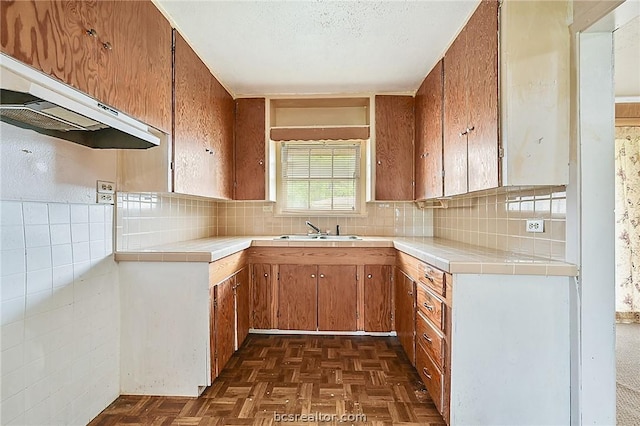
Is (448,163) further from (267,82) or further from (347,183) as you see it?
(267,82)

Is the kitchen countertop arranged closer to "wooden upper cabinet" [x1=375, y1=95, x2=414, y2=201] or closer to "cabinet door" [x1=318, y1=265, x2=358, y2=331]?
"cabinet door" [x1=318, y1=265, x2=358, y2=331]

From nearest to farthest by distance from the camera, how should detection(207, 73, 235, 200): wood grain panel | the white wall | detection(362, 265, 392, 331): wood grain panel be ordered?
the white wall
detection(207, 73, 235, 200): wood grain panel
detection(362, 265, 392, 331): wood grain panel

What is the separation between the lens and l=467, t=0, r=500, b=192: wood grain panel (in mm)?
1798

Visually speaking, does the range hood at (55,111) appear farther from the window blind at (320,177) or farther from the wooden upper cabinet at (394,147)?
the wooden upper cabinet at (394,147)

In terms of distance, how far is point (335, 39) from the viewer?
2.33m

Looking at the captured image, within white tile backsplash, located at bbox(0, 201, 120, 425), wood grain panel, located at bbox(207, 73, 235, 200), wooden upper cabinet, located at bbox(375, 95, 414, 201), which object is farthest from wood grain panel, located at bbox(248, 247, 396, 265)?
white tile backsplash, located at bbox(0, 201, 120, 425)

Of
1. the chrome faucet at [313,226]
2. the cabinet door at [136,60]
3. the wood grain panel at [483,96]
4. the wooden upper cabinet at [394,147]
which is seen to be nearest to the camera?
the cabinet door at [136,60]

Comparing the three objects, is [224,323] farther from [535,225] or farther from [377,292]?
[535,225]

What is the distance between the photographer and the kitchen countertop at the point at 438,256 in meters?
1.67

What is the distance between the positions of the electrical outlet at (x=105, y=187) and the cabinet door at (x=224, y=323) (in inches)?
34.0

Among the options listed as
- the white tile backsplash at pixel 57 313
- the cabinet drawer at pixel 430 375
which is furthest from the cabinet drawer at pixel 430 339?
the white tile backsplash at pixel 57 313

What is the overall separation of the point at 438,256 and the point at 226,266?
1.45 meters

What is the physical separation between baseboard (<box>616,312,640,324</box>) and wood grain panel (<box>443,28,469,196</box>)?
2.51 metres

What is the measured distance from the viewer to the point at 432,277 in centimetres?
201
